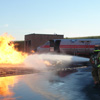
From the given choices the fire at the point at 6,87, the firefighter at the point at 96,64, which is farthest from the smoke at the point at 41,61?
the firefighter at the point at 96,64

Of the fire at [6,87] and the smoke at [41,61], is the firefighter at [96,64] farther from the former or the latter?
the smoke at [41,61]

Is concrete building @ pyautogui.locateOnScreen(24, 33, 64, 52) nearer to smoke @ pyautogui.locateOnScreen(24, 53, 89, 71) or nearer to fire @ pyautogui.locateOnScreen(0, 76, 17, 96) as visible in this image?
smoke @ pyautogui.locateOnScreen(24, 53, 89, 71)

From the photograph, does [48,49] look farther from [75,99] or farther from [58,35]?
[75,99]

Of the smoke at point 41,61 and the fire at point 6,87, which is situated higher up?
the fire at point 6,87

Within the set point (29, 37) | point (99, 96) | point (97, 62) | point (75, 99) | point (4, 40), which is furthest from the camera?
point (29, 37)

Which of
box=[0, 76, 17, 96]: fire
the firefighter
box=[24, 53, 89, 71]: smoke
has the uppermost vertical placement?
the firefighter

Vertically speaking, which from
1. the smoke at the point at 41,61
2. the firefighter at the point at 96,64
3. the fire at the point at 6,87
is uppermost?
the firefighter at the point at 96,64

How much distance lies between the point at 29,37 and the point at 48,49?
16.3 m

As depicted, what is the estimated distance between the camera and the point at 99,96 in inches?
296

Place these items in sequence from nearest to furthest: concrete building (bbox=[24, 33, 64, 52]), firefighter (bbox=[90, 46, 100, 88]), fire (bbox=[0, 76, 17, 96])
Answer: fire (bbox=[0, 76, 17, 96]) < firefighter (bbox=[90, 46, 100, 88]) < concrete building (bbox=[24, 33, 64, 52])

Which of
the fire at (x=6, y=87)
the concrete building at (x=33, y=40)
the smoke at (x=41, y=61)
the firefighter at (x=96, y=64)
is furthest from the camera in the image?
the concrete building at (x=33, y=40)

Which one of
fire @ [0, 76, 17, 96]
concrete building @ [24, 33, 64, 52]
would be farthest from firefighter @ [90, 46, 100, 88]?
concrete building @ [24, 33, 64, 52]

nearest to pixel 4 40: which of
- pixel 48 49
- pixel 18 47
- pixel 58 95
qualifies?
pixel 48 49

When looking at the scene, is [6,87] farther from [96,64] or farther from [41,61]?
[41,61]
